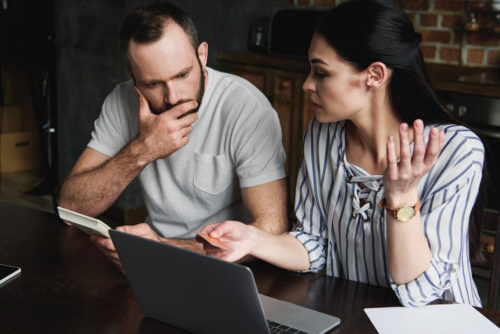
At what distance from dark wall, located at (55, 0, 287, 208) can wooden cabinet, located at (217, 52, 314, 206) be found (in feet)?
0.78

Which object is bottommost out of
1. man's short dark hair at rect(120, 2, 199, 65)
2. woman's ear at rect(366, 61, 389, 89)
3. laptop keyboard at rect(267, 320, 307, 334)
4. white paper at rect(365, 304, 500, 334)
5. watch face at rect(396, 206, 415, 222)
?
white paper at rect(365, 304, 500, 334)

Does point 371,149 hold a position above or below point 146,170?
above

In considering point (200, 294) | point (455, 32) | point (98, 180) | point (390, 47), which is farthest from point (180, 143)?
point (455, 32)

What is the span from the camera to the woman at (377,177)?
1.16 metres

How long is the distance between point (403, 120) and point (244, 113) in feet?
1.50

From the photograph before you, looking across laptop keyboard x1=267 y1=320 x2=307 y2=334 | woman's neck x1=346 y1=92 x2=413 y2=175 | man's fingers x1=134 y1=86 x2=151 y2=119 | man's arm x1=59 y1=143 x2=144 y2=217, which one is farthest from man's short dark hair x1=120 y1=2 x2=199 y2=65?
laptop keyboard x1=267 y1=320 x2=307 y2=334

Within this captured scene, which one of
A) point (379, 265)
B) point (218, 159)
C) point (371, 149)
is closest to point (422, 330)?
point (379, 265)

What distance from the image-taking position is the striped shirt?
A: 121 centimetres

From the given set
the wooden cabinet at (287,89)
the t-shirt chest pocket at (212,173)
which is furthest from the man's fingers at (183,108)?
the wooden cabinet at (287,89)

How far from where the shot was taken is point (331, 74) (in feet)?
4.28

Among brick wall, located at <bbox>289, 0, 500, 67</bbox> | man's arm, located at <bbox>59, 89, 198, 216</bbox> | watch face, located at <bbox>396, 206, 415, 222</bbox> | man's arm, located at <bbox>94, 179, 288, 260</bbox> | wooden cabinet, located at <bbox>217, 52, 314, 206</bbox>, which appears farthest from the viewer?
wooden cabinet, located at <bbox>217, 52, 314, 206</bbox>

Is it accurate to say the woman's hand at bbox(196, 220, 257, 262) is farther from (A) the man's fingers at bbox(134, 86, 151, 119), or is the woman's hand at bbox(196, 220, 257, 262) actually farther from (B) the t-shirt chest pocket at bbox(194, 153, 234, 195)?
(A) the man's fingers at bbox(134, 86, 151, 119)

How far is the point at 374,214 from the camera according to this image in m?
1.33

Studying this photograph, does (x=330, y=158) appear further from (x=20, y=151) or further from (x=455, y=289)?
(x=20, y=151)
